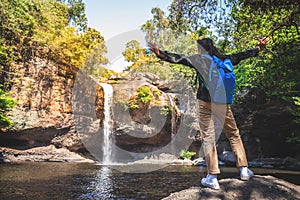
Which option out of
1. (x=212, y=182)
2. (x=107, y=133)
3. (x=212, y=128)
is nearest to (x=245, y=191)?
(x=212, y=182)

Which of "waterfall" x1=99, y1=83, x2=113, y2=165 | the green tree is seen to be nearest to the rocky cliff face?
"waterfall" x1=99, y1=83, x2=113, y2=165

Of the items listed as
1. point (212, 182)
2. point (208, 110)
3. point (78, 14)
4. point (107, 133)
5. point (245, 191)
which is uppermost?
point (78, 14)

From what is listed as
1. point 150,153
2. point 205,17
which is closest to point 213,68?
point 205,17

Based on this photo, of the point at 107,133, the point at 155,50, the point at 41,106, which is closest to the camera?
the point at 155,50

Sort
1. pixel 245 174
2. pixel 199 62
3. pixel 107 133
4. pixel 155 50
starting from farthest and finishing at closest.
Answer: pixel 107 133, pixel 245 174, pixel 199 62, pixel 155 50

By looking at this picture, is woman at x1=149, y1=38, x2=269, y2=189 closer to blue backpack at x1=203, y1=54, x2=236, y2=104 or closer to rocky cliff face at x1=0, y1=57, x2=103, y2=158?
blue backpack at x1=203, y1=54, x2=236, y2=104

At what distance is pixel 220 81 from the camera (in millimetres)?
3168

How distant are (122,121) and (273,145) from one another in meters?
9.81

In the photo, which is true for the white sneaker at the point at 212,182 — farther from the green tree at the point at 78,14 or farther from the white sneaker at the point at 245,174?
the green tree at the point at 78,14

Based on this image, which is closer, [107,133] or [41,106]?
[41,106]

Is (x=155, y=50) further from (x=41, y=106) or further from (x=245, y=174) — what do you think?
(x=41, y=106)

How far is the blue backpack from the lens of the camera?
3176 mm

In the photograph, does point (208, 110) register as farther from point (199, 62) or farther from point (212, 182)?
point (212, 182)

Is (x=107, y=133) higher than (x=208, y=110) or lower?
higher
